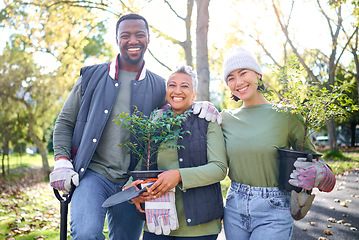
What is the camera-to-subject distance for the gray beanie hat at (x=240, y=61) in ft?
8.77

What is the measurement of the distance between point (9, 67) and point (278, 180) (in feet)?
55.1

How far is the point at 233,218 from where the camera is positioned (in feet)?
8.21

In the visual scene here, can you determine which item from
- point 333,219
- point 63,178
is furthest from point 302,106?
point 333,219

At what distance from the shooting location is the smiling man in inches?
101

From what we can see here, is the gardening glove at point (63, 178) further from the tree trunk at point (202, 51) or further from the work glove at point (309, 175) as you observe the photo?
the tree trunk at point (202, 51)

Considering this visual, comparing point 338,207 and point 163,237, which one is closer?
point 163,237

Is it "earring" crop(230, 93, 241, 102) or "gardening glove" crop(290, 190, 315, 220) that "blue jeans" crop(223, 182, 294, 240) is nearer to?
"gardening glove" crop(290, 190, 315, 220)

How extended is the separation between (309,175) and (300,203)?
0.24 m

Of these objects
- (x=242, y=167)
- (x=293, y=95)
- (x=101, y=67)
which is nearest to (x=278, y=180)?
(x=242, y=167)

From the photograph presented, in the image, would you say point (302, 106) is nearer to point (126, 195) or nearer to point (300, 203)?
point (300, 203)

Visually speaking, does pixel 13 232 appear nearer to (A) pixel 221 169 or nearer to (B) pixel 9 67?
(A) pixel 221 169

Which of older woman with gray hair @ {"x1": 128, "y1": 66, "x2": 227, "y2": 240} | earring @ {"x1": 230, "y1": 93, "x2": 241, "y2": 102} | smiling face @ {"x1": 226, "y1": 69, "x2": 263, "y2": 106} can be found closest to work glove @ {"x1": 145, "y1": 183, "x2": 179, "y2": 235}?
older woman with gray hair @ {"x1": 128, "y1": 66, "x2": 227, "y2": 240}

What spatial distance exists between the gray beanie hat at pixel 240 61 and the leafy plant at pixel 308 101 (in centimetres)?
25

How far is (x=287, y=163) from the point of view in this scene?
7.58 ft
